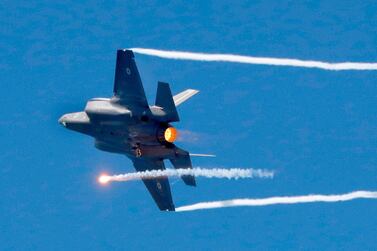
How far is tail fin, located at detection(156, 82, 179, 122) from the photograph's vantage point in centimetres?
3303

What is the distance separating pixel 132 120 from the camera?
113 ft

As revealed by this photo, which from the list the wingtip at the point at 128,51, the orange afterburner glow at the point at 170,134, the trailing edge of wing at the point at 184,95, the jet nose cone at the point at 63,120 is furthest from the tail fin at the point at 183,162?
the jet nose cone at the point at 63,120

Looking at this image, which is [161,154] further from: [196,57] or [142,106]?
[196,57]

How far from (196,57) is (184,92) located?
4.96 meters

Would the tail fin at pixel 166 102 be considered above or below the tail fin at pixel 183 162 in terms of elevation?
above

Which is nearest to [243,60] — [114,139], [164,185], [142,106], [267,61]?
[267,61]

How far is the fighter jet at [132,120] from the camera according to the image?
111ft

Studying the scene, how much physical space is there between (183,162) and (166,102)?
3390mm

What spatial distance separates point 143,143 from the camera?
3547cm

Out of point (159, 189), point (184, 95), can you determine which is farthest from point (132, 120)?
point (159, 189)

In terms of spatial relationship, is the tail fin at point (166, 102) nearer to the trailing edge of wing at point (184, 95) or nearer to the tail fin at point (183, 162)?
the tail fin at point (183, 162)

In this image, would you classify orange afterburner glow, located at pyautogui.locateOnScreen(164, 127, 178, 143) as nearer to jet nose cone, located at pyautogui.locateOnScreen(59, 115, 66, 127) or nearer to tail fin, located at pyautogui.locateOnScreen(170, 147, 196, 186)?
tail fin, located at pyautogui.locateOnScreen(170, 147, 196, 186)

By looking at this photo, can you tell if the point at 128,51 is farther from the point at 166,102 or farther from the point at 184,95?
the point at 184,95

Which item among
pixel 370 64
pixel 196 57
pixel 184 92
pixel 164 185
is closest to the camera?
pixel 370 64
